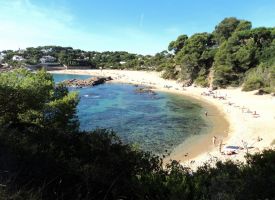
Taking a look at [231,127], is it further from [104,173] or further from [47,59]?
[47,59]

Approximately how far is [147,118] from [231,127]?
12.6m

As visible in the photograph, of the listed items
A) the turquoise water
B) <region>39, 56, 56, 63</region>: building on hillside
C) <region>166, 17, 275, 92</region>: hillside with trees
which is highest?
<region>166, 17, 275, 92</region>: hillside with trees

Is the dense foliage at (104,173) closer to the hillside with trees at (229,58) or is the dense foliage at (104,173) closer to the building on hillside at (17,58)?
the hillside with trees at (229,58)

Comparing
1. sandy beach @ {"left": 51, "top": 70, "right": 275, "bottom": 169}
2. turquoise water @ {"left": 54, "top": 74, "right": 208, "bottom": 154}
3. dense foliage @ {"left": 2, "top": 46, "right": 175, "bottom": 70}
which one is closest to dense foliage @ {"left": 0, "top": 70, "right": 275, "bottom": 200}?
sandy beach @ {"left": 51, "top": 70, "right": 275, "bottom": 169}

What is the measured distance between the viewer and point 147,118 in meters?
49.7

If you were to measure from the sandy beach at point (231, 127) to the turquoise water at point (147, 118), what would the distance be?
6.00 ft

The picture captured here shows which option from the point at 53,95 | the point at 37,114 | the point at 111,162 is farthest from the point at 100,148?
the point at 53,95

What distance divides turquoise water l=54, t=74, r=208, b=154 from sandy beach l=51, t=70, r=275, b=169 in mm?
1830

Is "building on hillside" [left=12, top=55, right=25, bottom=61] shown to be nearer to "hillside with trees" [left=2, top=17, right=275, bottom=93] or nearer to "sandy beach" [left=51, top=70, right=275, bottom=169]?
"hillside with trees" [left=2, top=17, right=275, bottom=93]

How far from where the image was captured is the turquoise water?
36.6m

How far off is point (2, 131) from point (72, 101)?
9474 millimetres

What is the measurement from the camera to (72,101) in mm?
21359

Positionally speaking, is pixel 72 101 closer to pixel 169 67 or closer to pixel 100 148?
pixel 100 148

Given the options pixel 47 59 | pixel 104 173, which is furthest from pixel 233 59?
pixel 47 59
